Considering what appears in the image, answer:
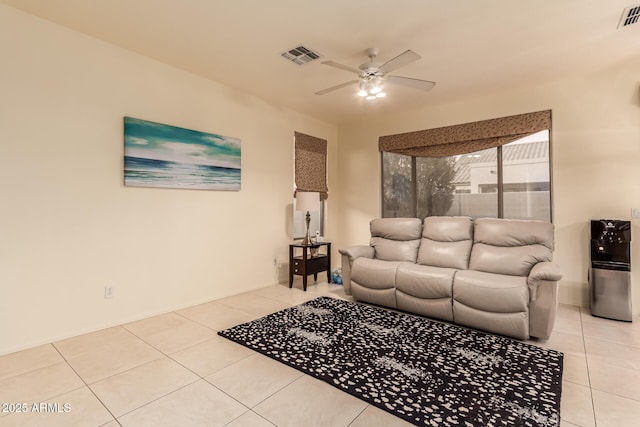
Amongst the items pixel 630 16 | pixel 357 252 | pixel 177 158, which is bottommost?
pixel 357 252

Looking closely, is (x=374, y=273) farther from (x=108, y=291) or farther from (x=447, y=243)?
(x=108, y=291)

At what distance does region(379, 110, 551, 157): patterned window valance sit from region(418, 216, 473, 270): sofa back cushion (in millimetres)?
1381

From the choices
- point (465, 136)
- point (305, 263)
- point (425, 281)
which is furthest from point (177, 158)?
point (465, 136)

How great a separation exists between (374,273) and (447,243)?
933 millimetres

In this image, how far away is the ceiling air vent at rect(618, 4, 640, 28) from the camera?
7.97 ft

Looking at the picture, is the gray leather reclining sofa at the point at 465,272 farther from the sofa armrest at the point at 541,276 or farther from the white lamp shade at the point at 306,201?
the white lamp shade at the point at 306,201

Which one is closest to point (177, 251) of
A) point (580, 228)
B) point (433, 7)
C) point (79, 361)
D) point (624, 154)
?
point (79, 361)

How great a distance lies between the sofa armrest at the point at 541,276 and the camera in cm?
252

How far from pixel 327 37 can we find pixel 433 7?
899 millimetres

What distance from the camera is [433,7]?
2.40m

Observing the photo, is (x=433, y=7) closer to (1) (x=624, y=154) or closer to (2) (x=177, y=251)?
(1) (x=624, y=154)

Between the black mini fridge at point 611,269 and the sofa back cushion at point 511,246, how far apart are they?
2.11 feet

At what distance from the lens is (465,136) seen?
446 cm

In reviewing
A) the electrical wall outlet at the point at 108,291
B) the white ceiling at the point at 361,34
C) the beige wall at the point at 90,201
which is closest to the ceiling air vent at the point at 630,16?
the white ceiling at the point at 361,34
